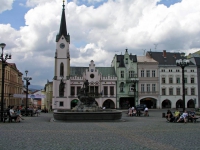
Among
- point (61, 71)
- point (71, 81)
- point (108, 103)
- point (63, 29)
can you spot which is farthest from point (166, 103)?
point (63, 29)

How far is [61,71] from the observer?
64562 mm

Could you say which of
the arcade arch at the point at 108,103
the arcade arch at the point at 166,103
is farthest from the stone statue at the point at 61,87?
the arcade arch at the point at 166,103

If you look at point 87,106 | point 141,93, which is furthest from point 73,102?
point 87,106

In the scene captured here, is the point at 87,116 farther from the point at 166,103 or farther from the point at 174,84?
the point at 166,103

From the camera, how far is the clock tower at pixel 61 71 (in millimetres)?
63750

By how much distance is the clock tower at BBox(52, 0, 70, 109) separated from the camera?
209 ft

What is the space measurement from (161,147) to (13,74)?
67.9 m

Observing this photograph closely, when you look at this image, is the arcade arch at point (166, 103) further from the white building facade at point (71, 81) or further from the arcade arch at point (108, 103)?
the arcade arch at point (108, 103)

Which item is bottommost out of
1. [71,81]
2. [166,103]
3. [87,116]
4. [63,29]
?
[87,116]

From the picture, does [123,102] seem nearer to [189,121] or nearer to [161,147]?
[189,121]

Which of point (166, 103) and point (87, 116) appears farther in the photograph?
point (166, 103)

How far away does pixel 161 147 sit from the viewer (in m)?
10.9

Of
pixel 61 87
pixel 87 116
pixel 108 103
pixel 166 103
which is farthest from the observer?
pixel 166 103

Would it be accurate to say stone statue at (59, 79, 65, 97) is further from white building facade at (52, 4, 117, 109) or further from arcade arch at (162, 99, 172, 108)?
arcade arch at (162, 99, 172, 108)
